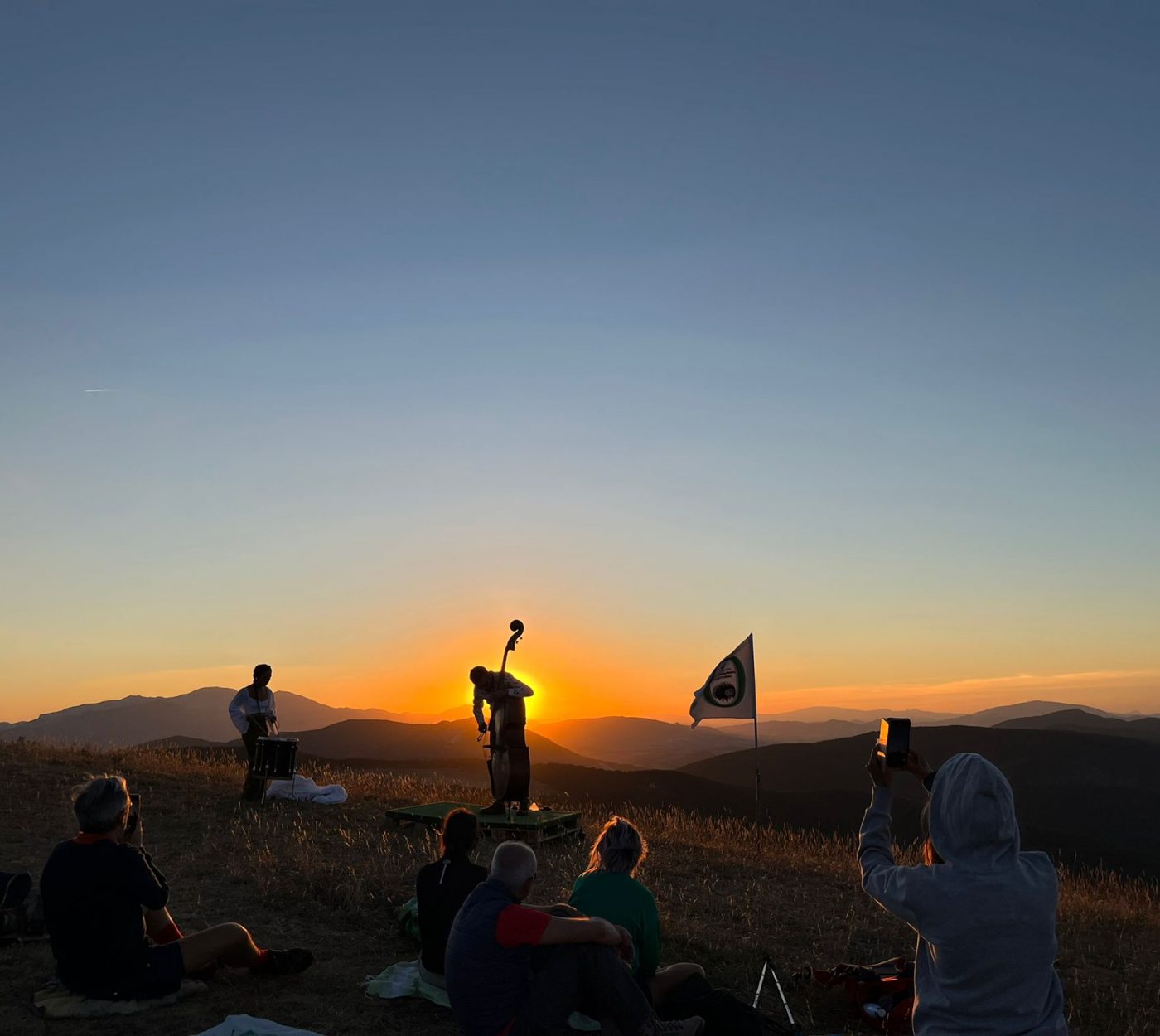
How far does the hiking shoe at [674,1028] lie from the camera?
20.0ft

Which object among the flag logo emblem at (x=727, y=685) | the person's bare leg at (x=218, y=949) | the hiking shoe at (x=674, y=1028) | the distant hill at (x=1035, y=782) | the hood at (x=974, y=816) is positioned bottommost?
the distant hill at (x=1035, y=782)

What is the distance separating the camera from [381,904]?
10.5 m

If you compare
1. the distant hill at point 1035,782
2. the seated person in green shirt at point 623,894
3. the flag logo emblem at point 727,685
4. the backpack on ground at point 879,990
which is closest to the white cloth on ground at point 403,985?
the seated person in green shirt at point 623,894

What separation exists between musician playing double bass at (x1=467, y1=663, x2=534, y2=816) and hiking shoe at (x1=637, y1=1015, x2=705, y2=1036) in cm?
872

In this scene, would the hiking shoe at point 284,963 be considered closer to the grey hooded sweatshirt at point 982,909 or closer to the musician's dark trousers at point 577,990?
the musician's dark trousers at point 577,990

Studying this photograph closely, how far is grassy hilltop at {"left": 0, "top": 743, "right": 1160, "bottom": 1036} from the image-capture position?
307 inches

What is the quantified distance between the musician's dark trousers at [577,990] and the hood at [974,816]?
2.41 metres

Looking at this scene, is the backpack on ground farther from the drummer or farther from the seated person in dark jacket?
the drummer

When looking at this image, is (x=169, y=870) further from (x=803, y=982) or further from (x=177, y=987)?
(x=803, y=982)

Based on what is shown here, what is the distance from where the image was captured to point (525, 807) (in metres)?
15.5

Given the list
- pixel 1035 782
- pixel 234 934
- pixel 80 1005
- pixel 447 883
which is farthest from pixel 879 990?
pixel 1035 782

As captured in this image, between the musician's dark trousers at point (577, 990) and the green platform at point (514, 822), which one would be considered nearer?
the musician's dark trousers at point (577, 990)

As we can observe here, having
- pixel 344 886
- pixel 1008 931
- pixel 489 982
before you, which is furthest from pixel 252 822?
pixel 1008 931

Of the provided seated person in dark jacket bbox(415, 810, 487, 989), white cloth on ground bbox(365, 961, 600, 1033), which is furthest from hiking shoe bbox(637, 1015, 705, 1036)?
white cloth on ground bbox(365, 961, 600, 1033)
